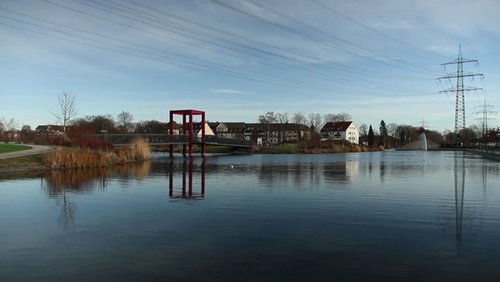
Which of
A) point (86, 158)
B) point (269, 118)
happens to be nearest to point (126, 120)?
point (269, 118)

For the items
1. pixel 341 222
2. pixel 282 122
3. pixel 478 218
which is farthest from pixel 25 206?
pixel 282 122

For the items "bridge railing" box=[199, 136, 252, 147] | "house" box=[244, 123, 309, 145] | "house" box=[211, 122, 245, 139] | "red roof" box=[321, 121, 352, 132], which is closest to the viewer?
"bridge railing" box=[199, 136, 252, 147]

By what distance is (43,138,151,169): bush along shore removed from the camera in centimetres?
3353

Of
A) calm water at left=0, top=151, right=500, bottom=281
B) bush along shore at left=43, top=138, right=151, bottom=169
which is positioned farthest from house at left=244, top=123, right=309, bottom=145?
calm water at left=0, top=151, right=500, bottom=281

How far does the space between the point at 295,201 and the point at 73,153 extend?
24.2 metres

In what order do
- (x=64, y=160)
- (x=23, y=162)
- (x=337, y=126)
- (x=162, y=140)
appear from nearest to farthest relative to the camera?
(x=23, y=162)
(x=64, y=160)
(x=162, y=140)
(x=337, y=126)

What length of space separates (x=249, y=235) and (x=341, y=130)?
16587 cm

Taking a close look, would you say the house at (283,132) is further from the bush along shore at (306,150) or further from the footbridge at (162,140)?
the footbridge at (162,140)

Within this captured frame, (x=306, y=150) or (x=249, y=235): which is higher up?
(x=306, y=150)

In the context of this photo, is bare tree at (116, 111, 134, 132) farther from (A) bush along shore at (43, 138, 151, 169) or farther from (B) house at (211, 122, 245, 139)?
(A) bush along shore at (43, 138, 151, 169)

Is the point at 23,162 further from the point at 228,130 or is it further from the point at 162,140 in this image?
the point at 228,130

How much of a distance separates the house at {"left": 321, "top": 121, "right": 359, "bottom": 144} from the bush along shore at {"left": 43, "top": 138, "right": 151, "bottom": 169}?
420 ft

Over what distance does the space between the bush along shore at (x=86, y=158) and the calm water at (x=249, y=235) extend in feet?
46.0

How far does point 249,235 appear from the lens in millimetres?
10938
